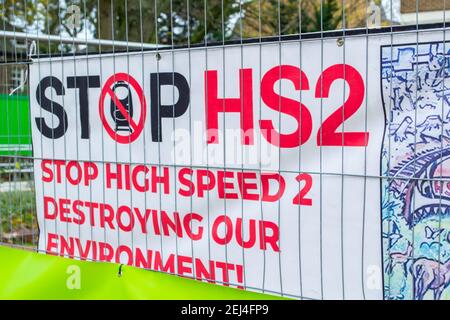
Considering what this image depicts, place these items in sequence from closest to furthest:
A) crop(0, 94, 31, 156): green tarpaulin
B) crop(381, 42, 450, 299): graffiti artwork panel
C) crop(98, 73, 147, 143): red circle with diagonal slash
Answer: crop(381, 42, 450, 299): graffiti artwork panel
crop(98, 73, 147, 143): red circle with diagonal slash
crop(0, 94, 31, 156): green tarpaulin

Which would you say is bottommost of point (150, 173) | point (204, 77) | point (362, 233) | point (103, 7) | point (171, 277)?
point (171, 277)

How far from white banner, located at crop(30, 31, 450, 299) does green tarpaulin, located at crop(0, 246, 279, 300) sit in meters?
0.12

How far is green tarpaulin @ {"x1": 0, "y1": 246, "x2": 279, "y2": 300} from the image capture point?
274 centimetres

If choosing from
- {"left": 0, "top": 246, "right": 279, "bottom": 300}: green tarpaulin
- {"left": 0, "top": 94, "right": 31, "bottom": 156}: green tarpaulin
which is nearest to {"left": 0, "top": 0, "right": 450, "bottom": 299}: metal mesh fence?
{"left": 0, "top": 246, "right": 279, "bottom": 300}: green tarpaulin

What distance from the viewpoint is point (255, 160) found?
8.63 feet

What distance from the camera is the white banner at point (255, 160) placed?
2.26 m

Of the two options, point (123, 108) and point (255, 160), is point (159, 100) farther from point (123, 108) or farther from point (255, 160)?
point (255, 160)

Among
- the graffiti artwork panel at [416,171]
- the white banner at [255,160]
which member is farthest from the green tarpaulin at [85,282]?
the graffiti artwork panel at [416,171]

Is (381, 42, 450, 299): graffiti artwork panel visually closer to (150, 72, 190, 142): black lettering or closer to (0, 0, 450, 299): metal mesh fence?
(0, 0, 450, 299): metal mesh fence

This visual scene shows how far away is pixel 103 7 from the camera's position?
8.67 meters

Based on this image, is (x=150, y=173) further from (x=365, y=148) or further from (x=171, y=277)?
(x=365, y=148)

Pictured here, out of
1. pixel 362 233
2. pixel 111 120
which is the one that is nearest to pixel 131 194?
pixel 111 120

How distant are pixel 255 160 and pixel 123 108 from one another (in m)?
0.85

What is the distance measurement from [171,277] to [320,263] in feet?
2.53
